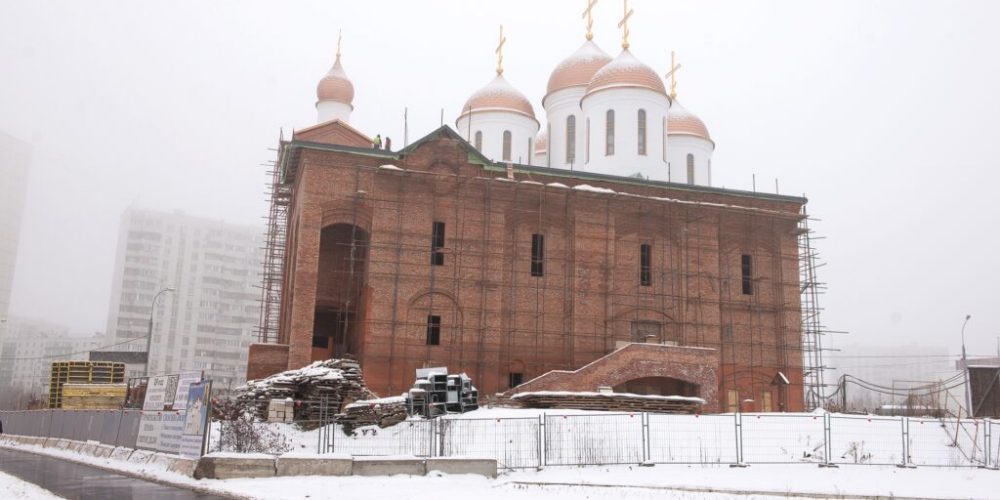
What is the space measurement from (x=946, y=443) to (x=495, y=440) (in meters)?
10.9

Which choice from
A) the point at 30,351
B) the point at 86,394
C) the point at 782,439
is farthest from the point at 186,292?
the point at 782,439

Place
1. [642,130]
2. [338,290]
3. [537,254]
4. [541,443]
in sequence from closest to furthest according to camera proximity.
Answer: [541,443] < [537,254] < [338,290] < [642,130]

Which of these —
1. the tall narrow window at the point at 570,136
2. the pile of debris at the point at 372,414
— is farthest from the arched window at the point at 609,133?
the pile of debris at the point at 372,414

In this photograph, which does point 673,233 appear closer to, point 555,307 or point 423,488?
point 555,307

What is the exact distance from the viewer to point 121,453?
65.3 feet

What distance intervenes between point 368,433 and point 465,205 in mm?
11647

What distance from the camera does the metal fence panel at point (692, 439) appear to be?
61.1 ft

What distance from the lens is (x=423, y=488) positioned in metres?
14.9

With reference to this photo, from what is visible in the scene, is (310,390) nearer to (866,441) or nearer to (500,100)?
(866,441)

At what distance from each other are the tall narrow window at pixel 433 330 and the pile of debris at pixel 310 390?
190 inches

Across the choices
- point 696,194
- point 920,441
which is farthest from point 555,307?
point 920,441

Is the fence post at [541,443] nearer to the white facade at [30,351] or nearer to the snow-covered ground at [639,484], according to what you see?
the snow-covered ground at [639,484]

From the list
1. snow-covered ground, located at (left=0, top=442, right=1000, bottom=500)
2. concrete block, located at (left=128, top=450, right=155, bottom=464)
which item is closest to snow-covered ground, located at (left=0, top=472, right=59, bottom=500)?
snow-covered ground, located at (left=0, top=442, right=1000, bottom=500)

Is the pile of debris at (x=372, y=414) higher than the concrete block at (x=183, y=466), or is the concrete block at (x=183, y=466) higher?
the pile of debris at (x=372, y=414)
